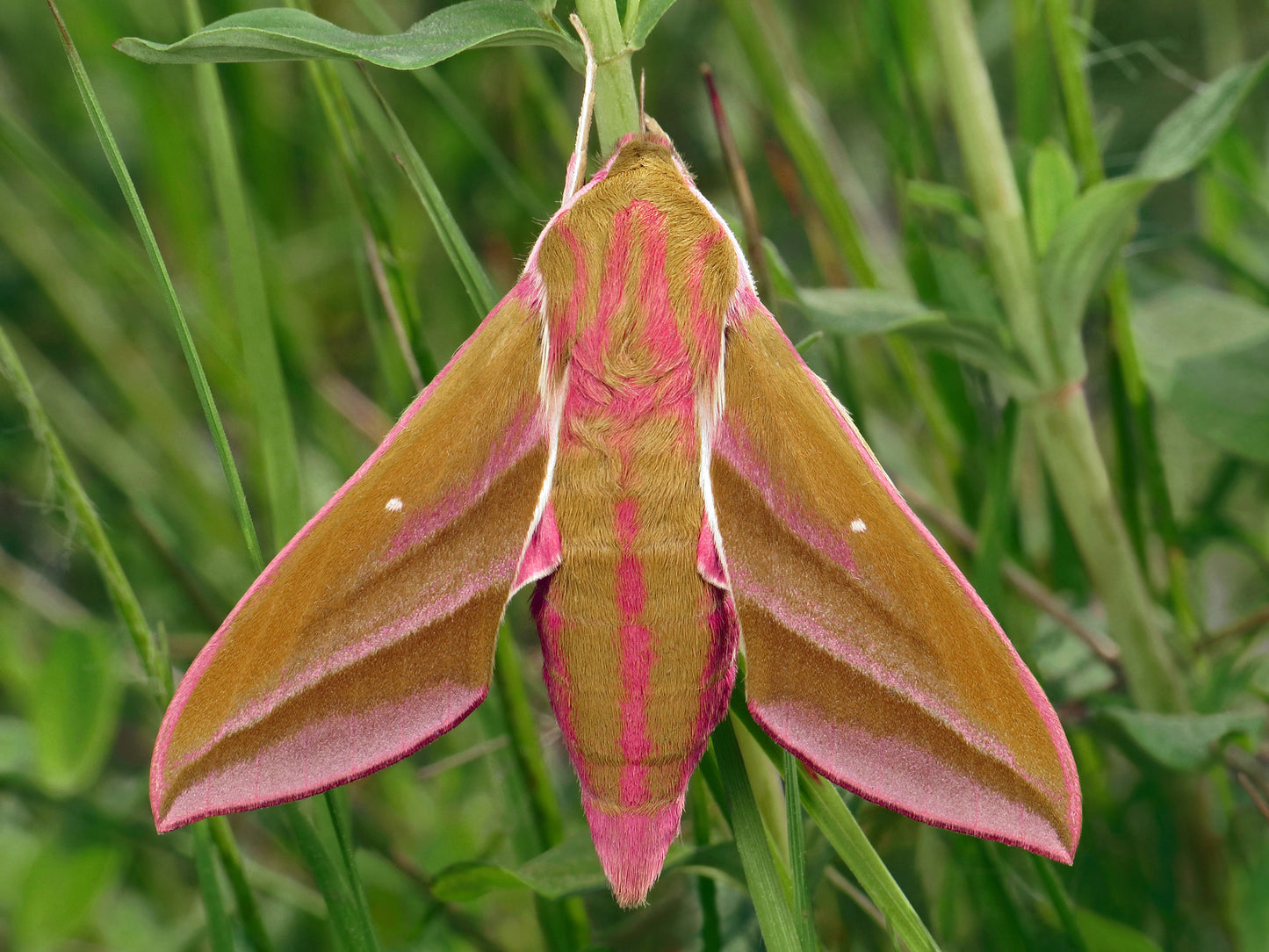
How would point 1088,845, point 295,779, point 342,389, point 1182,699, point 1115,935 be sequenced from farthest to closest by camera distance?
point 342,389 < point 1182,699 < point 1088,845 < point 1115,935 < point 295,779

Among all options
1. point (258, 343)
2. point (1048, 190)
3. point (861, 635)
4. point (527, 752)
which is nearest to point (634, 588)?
point (861, 635)

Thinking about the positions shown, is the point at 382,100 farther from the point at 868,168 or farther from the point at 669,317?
the point at 868,168

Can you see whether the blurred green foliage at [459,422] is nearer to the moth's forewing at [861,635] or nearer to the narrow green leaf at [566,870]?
the narrow green leaf at [566,870]

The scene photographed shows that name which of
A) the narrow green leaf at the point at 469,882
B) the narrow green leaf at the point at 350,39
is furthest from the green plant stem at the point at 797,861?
the narrow green leaf at the point at 350,39

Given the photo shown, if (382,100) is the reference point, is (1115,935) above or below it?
below

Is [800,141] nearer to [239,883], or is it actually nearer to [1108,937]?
[1108,937]

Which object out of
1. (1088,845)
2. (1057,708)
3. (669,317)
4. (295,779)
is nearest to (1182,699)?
(1057,708)
